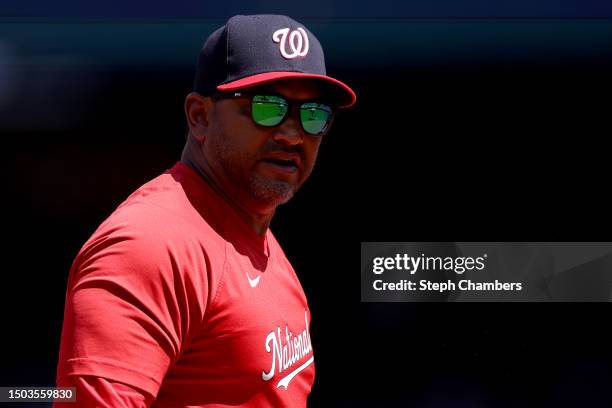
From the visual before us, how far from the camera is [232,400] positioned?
3.72 ft

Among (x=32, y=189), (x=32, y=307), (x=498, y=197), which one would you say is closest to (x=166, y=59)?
(x=32, y=189)

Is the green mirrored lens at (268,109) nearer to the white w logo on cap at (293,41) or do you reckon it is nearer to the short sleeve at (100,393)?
the white w logo on cap at (293,41)

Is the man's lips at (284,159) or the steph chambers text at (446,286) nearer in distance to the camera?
the man's lips at (284,159)

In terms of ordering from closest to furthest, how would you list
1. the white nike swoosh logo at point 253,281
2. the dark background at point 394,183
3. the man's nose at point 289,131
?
the white nike swoosh logo at point 253,281 < the man's nose at point 289,131 < the dark background at point 394,183

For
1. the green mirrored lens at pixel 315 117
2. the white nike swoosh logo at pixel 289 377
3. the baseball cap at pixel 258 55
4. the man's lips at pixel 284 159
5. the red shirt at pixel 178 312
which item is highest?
the baseball cap at pixel 258 55

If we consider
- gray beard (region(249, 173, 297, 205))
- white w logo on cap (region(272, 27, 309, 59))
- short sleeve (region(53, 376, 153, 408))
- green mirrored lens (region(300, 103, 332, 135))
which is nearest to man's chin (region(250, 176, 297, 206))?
gray beard (region(249, 173, 297, 205))

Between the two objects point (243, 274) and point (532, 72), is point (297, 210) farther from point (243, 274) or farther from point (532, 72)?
point (243, 274)

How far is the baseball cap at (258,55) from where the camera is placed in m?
1.24

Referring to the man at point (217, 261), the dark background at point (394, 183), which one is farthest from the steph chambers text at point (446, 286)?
the man at point (217, 261)

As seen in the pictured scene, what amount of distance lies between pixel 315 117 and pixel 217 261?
1.08 ft

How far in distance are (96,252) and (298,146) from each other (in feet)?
1.46

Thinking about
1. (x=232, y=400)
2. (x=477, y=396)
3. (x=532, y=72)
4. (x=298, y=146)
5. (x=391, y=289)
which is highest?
(x=532, y=72)

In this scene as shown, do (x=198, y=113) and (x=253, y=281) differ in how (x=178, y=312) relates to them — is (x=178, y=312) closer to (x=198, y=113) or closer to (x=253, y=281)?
(x=253, y=281)

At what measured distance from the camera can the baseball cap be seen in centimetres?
124
